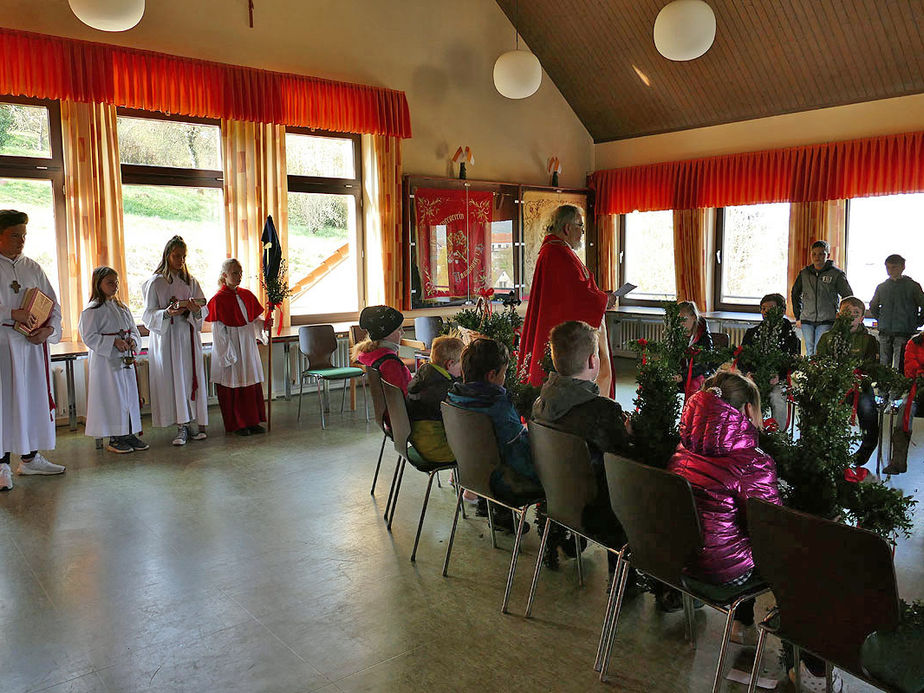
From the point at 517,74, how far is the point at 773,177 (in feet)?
10.4

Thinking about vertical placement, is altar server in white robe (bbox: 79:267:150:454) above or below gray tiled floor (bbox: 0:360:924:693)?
above

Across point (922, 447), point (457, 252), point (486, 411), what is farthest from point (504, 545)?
point (457, 252)

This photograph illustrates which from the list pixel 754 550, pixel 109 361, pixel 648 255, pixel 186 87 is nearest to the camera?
pixel 754 550

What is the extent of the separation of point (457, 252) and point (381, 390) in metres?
5.18

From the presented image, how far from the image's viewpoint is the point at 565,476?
9.00ft

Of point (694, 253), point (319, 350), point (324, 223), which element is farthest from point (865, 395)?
point (324, 223)

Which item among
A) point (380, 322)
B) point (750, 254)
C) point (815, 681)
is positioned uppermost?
point (750, 254)

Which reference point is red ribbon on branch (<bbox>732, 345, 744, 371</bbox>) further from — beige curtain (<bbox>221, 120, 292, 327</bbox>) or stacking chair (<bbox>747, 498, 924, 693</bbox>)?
beige curtain (<bbox>221, 120, 292, 327</bbox>)

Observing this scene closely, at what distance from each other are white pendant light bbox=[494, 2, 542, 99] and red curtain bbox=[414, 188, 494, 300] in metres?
1.43

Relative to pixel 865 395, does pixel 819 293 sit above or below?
above

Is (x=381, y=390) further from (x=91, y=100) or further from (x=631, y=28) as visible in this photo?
(x=631, y=28)

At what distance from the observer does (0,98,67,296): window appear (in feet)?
20.3

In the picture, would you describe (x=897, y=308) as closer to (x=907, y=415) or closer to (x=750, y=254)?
(x=750, y=254)

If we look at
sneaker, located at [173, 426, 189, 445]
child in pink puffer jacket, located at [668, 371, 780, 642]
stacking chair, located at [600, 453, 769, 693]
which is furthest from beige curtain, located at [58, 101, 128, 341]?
child in pink puffer jacket, located at [668, 371, 780, 642]
